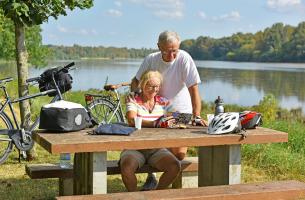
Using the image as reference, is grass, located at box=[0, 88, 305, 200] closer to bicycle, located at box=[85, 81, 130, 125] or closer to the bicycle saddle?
the bicycle saddle

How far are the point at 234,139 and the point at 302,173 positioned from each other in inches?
108

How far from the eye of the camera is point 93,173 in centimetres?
381

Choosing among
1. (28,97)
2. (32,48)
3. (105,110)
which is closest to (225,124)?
(28,97)

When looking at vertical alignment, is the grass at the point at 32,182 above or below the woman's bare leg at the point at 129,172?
below

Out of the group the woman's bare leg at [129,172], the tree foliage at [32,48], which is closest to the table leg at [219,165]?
the woman's bare leg at [129,172]

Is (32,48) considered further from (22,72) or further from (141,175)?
(141,175)

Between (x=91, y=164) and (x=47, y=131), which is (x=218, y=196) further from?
(x=47, y=131)

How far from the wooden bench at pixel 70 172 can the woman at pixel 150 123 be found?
0.20 m

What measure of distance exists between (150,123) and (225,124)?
23.4 inches

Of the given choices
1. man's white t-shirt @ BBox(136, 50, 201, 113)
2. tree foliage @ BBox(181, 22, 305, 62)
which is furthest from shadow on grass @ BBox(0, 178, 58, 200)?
tree foliage @ BBox(181, 22, 305, 62)

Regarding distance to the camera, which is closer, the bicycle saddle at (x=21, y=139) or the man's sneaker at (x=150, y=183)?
the man's sneaker at (x=150, y=183)

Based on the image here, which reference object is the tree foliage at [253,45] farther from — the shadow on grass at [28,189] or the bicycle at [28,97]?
the shadow on grass at [28,189]

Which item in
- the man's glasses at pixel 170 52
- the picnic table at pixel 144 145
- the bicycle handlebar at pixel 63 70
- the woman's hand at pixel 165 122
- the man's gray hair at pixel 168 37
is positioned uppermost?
the man's gray hair at pixel 168 37

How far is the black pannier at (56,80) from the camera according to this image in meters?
6.20
